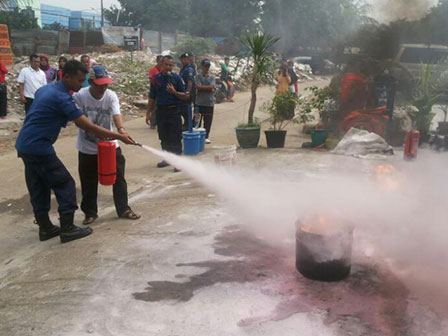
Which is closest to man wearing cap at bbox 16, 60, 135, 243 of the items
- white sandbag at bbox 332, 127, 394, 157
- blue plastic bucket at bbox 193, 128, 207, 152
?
blue plastic bucket at bbox 193, 128, 207, 152

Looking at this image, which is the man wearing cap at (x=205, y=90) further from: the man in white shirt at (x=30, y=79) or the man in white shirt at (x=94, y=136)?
the man in white shirt at (x=94, y=136)

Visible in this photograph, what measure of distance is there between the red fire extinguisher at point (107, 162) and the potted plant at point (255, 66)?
4119mm

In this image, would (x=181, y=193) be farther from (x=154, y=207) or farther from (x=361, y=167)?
(x=361, y=167)

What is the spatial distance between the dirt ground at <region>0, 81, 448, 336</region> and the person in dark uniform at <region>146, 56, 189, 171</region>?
1914mm

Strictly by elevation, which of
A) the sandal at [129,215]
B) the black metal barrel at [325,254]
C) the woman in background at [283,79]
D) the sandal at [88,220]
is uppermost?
the woman in background at [283,79]

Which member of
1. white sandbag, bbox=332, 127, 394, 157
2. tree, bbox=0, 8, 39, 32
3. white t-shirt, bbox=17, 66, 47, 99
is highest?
tree, bbox=0, 8, 39, 32

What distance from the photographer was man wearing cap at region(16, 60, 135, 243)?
3879mm

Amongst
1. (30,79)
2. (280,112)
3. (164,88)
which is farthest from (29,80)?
(280,112)

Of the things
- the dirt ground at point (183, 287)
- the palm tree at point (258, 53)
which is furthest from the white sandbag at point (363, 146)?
the dirt ground at point (183, 287)

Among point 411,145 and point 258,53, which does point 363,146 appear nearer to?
point 411,145

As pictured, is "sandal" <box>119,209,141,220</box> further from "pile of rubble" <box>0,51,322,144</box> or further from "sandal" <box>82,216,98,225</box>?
"pile of rubble" <box>0,51,322,144</box>

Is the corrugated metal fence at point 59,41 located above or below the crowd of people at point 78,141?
above

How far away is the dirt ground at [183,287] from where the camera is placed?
2.69 meters

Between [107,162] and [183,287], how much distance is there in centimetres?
168
